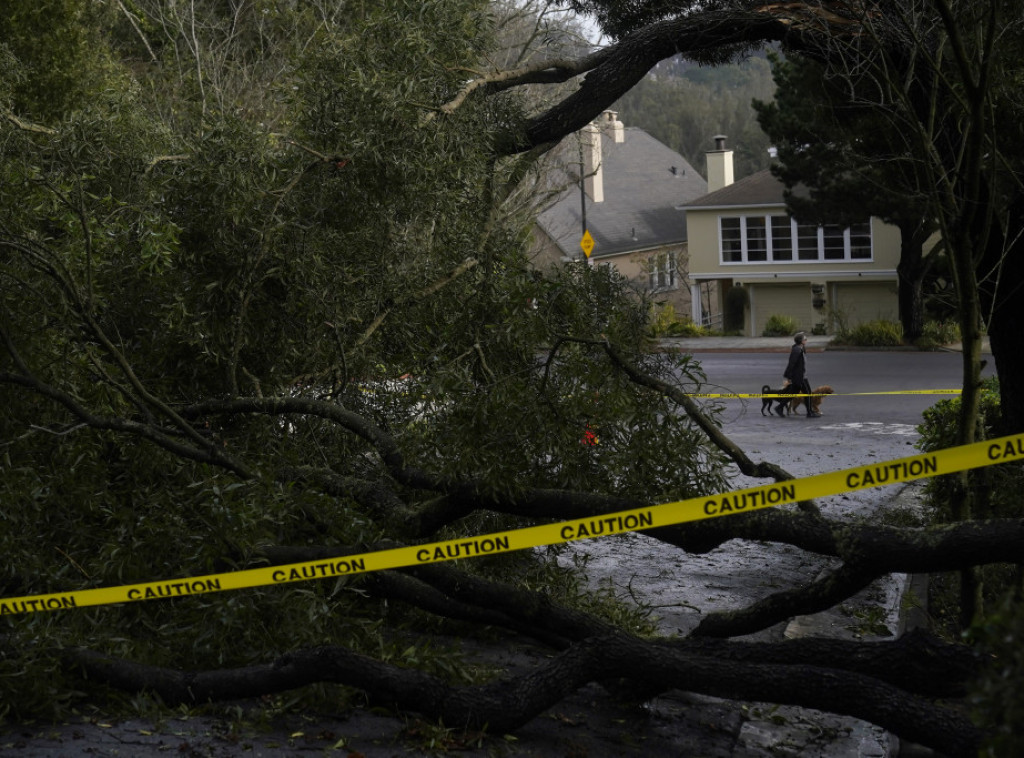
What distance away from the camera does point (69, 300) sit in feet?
21.2

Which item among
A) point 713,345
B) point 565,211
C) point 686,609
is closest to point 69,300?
point 686,609

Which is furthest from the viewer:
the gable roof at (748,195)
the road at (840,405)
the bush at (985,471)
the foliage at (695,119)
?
the foliage at (695,119)

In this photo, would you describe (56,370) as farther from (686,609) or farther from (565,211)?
(565,211)

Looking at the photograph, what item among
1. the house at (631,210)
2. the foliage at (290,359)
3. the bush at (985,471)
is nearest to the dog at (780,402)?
the bush at (985,471)

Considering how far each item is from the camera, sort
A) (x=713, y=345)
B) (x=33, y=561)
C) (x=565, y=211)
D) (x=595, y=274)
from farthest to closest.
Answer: (x=565, y=211), (x=713, y=345), (x=595, y=274), (x=33, y=561)

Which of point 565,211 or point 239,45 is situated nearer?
point 239,45

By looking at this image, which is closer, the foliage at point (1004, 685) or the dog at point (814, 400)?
the foliage at point (1004, 685)

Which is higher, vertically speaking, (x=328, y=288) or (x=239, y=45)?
(x=239, y=45)

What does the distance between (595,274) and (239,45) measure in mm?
20799

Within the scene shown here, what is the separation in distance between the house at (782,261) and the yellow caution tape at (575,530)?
32.3 meters

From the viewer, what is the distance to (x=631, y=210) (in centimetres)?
4822

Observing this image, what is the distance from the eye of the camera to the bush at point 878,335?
31484 millimetres

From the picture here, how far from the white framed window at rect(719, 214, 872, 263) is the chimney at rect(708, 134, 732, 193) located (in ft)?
18.5

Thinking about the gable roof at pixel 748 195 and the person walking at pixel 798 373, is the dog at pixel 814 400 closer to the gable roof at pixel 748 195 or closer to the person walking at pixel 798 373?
the person walking at pixel 798 373
